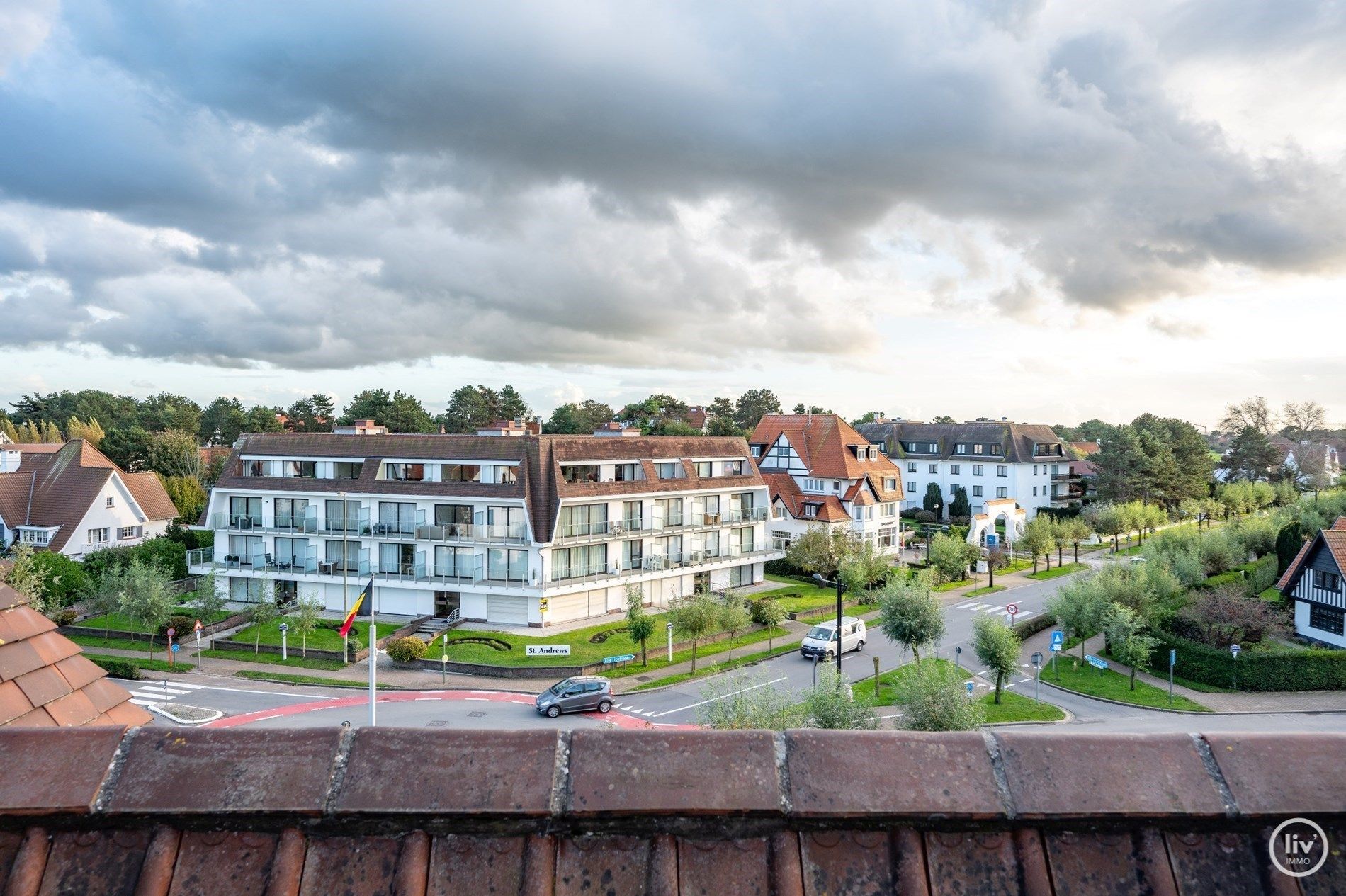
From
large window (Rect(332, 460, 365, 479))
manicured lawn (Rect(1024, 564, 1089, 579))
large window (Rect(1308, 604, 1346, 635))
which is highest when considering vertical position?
large window (Rect(332, 460, 365, 479))

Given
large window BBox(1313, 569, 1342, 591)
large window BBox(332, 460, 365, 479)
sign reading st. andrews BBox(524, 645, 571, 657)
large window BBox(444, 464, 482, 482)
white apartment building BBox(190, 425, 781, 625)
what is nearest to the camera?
large window BBox(1313, 569, 1342, 591)

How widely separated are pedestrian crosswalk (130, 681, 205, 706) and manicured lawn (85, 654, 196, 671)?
148 cm

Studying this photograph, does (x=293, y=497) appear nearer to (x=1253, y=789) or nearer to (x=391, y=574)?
(x=391, y=574)

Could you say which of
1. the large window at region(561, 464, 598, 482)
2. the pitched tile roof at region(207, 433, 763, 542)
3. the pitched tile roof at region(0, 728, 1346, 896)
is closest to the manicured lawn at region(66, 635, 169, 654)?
the pitched tile roof at region(207, 433, 763, 542)

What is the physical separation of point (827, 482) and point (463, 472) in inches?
1226

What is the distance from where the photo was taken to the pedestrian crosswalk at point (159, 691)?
1184 inches

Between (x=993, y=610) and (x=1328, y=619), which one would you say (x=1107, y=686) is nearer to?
(x=1328, y=619)

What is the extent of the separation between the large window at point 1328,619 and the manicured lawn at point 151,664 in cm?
5072

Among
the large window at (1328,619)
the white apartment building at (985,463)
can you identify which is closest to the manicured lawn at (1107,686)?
the large window at (1328,619)

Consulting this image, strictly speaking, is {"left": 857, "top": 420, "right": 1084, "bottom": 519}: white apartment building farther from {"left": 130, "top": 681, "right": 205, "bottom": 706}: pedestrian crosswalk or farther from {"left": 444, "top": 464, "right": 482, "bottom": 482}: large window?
{"left": 130, "top": 681, "right": 205, "bottom": 706}: pedestrian crosswalk

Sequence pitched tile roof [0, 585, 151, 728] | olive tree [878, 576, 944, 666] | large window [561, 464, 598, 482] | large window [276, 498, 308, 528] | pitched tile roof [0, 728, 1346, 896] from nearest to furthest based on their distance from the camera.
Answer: pitched tile roof [0, 728, 1346, 896]
pitched tile roof [0, 585, 151, 728]
olive tree [878, 576, 944, 666]
large window [561, 464, 598, 482]
large window [276, 498, 308, 528]

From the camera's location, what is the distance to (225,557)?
47125 mm

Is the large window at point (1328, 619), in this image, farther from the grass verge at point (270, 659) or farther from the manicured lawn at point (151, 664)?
the manicured lawn at point (151, 664)

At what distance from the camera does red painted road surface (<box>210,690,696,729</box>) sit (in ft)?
93.0
